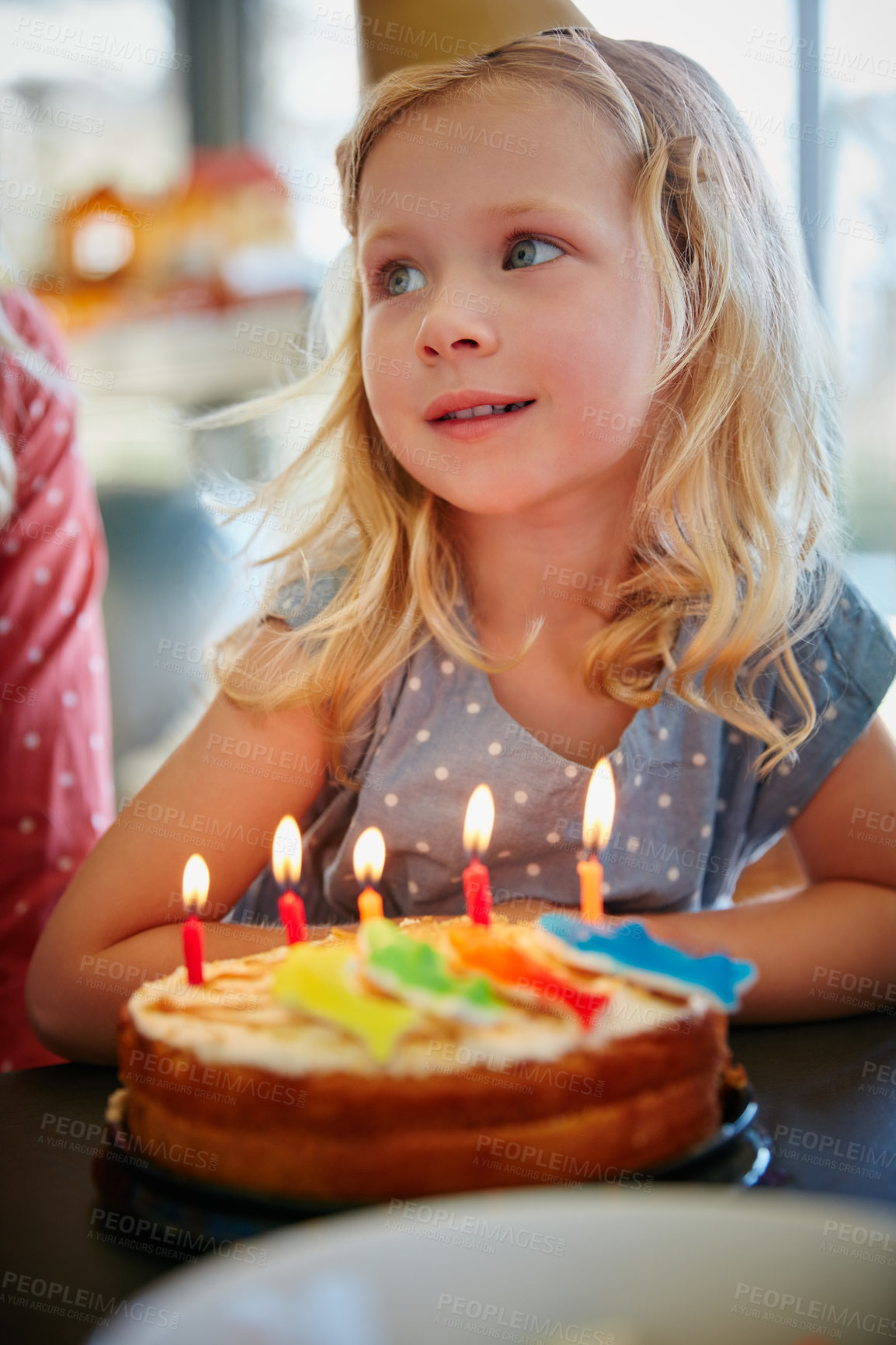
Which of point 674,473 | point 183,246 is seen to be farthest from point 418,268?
point 183,246

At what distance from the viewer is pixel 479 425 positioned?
0.98 metres

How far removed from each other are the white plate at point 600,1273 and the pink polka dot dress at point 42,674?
106 cm

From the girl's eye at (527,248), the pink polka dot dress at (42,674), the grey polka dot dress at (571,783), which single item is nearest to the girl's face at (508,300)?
the girl's eye at (527,248)

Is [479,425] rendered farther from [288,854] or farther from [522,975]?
[522,975]

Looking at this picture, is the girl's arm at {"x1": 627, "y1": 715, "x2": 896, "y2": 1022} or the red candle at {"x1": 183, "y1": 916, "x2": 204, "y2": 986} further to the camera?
the girl's arm at {"x1": 627, "y1": 715, "x2": 896, "y2": 1022}

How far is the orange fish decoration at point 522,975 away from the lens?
0.53 metres

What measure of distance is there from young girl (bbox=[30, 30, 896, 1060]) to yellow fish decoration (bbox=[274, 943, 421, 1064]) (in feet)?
1.23

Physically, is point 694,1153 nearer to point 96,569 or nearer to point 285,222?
point 96,569

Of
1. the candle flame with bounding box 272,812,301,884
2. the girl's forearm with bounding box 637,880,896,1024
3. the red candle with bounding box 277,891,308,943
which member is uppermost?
the candle flame with bounding box 272,812,301,884

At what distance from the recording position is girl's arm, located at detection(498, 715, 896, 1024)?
86 centimetres

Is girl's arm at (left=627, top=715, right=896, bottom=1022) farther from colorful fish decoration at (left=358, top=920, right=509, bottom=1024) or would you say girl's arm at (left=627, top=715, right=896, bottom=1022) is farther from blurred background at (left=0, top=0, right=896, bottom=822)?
blurred background at (left=0, top=0, right=896, bottom=822)

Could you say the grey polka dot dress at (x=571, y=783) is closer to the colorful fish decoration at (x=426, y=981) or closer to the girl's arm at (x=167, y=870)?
the girl's arm at (x=167, y=870)

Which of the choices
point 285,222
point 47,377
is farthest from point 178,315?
point 47,377

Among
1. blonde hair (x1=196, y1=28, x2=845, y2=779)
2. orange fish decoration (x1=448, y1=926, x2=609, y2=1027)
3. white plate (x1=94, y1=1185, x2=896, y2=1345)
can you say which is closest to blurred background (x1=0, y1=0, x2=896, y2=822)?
blonde hair (x1=196, y1=28, x2=845, y2=779)
